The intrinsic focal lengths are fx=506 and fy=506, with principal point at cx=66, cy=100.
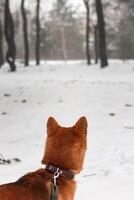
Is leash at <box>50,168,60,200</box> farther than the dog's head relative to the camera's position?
No

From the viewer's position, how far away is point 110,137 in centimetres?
920

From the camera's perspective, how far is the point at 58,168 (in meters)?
3.74

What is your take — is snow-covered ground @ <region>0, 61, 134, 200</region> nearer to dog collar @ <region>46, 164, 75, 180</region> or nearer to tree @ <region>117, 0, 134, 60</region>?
dog collar @ <region>46, 164, 75, 180</region>

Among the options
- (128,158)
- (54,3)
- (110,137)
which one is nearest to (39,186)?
(128,158)

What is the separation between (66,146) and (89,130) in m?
6.32

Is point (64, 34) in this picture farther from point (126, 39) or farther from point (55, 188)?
point (55, 188)

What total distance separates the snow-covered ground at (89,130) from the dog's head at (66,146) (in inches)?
88.5

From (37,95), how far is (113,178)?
36.4 ft

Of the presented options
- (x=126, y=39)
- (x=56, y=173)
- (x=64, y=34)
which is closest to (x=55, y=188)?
(x=56, y=173)

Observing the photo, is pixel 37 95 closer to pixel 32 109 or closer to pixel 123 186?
pixel 32 109

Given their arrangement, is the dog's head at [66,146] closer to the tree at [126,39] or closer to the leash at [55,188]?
the leash at [55,188]

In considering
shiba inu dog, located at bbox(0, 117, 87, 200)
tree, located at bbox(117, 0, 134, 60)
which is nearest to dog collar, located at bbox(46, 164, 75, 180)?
shiba inu dog, located at bbox(0, 117, 87, 200)

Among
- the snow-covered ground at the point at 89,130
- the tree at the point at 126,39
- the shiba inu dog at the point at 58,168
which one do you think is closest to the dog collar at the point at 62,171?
the shiba inu dog at the point at 58,168

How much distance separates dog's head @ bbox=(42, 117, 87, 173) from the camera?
3758 mm
